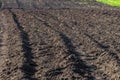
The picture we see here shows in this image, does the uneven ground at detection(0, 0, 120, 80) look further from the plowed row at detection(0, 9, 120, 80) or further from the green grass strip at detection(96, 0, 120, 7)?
the green grass strip at detection(96, 0, 120, 7)

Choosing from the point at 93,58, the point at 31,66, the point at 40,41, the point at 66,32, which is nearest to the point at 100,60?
the point at 93,58

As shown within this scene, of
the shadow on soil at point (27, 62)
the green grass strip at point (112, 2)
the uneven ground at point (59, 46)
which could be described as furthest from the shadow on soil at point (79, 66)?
the green grass strip at point (112, 2)

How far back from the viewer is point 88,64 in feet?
34.8

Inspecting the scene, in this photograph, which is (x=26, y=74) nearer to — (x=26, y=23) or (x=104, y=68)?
(x=104, y=68)

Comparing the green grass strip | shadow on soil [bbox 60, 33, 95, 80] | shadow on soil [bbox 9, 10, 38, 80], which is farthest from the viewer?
the green grass strip

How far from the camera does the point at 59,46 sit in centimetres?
1238

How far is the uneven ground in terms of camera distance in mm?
9688

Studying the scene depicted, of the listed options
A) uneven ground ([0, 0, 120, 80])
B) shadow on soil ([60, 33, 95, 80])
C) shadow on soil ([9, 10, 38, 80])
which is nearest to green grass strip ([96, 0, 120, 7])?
uneven ground ([0, 0, 120, 80])

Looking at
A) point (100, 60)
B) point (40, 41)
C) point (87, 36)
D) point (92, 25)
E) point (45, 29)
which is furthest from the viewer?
point (92, 25)

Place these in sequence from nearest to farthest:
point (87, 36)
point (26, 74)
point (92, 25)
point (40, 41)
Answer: point (26, 74)
point (40, 41)
point (87, 36)
point (92, 25)

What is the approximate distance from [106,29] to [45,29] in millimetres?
2988

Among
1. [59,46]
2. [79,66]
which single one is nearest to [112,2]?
[59,46]

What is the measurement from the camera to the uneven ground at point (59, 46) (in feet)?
31.8

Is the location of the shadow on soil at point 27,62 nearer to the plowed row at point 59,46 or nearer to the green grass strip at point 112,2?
the plowed row at point 59,46
